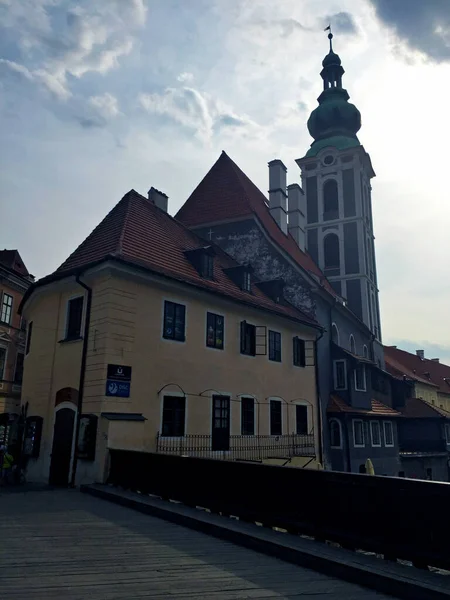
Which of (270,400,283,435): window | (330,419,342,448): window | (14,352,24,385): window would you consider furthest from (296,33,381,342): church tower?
(14,352,24,385): window

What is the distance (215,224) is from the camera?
28.2 m

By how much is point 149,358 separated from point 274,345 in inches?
302

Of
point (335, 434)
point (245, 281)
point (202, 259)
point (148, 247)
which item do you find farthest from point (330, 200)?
point (148, 247)

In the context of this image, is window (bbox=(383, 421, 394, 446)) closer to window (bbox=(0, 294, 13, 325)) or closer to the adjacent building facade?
the adjacent building facade

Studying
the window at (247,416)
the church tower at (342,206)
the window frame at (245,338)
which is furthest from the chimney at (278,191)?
the window at (247,416)

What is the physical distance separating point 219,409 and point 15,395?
1938 cm

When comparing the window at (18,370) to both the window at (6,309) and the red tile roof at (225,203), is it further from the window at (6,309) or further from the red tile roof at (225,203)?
the red tile roof at (225,203)

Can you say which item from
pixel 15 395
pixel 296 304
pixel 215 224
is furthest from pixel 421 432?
pixel 15 395

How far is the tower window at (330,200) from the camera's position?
44375 millimetres

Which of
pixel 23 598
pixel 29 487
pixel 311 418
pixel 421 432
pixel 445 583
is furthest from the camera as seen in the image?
pixel 421 432

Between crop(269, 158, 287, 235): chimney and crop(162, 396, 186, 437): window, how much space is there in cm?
1825

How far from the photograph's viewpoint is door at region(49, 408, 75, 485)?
15.2 m

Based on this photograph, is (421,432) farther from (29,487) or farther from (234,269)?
(29,487)

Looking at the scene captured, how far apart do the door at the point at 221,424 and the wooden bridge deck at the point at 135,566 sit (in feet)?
29.5
